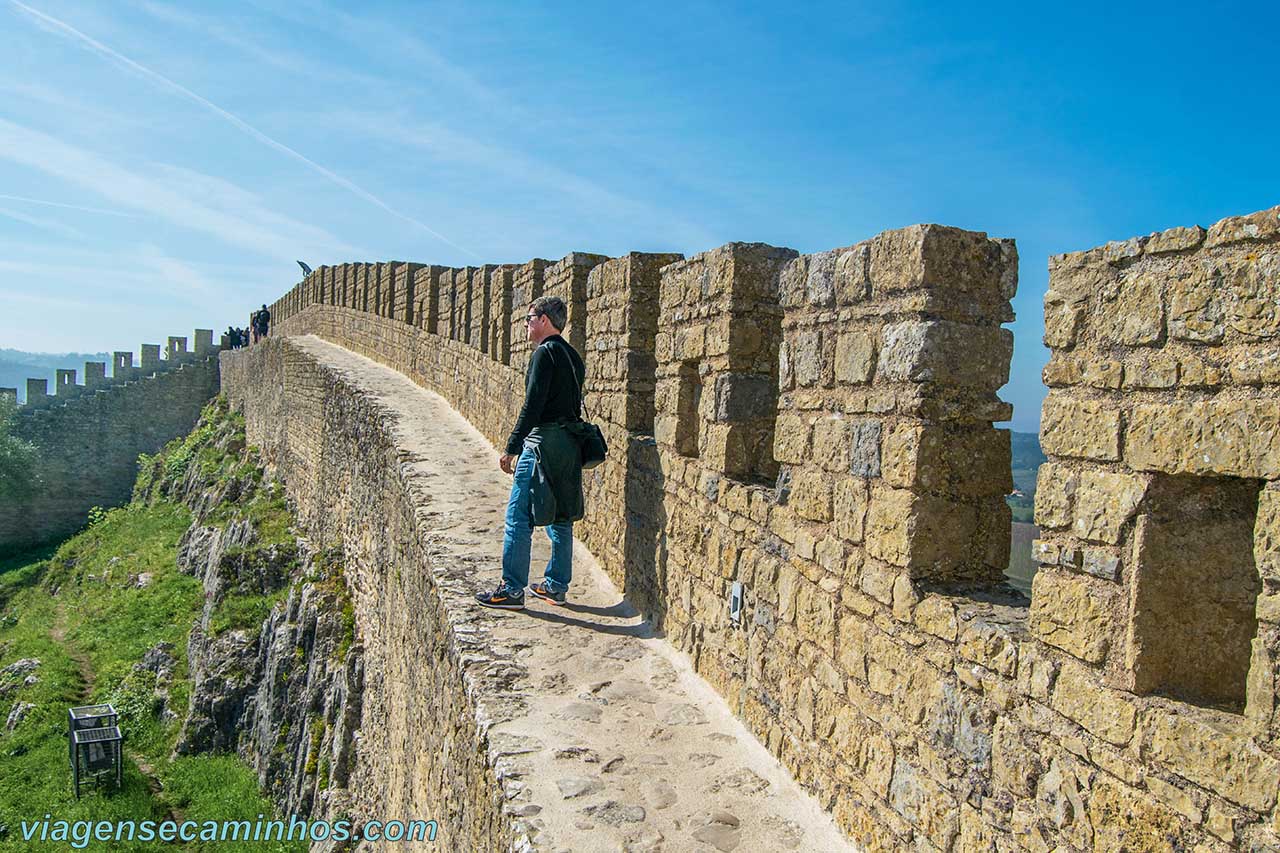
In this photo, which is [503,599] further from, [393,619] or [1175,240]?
[1175,240]

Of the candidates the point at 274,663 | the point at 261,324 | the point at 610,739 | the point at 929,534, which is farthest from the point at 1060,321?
the point at 261,324

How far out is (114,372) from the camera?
3219 cm

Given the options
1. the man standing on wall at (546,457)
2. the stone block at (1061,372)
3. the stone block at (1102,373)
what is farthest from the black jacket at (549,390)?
the stone block at (1102,373)

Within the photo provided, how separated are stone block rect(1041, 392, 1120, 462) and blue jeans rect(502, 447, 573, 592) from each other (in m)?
3.21

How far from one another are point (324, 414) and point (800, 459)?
11.4 meters

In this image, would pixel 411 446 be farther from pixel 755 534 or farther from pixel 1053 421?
pixel 1053 421

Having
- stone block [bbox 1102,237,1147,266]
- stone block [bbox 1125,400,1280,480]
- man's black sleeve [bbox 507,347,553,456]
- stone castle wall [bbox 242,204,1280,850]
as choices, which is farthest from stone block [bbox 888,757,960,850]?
man's black sleeve [bbox 507,347,553,456]

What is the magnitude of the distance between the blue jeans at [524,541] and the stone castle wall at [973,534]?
0.56 m

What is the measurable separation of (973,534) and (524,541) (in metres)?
2.86

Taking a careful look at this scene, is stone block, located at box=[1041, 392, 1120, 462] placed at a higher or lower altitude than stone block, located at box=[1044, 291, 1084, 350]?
lower

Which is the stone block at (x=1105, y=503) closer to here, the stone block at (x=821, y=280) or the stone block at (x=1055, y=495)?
the stone block at (x=1055, y=495)

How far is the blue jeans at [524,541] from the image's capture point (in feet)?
16.4

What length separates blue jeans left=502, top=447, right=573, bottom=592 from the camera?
197 inches

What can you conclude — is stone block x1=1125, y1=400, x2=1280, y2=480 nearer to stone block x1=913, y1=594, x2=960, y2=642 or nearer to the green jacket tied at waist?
stone block x1=913, y1=594, x2=960, y2=642
